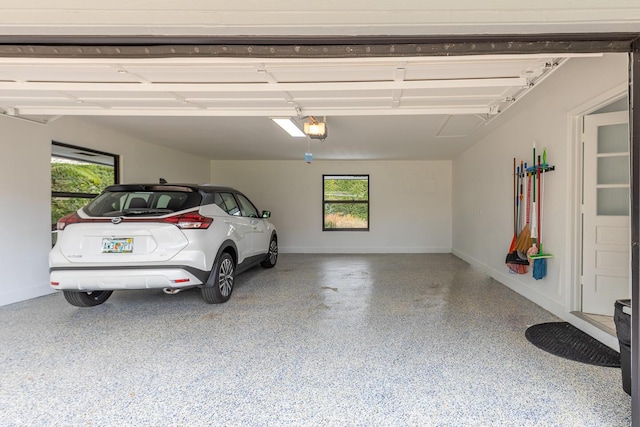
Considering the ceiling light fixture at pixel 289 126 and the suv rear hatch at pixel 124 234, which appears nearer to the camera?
the suv rear hatch at pixel 124 234

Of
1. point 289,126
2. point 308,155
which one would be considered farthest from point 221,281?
point 308,155

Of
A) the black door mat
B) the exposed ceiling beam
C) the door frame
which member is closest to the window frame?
the exposed ceiling beam

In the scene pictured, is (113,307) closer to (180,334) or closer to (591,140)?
(180,334)

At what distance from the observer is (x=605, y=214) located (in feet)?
9.93

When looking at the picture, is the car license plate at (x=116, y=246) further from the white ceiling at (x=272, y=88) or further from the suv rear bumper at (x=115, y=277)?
the white ceiling at (x=272, y=88)

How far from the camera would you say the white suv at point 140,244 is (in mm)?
→ 3008

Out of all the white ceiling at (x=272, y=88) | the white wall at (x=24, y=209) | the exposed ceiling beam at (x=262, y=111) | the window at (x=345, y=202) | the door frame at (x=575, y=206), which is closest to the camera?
the white ceiling at (x=272, y=88)

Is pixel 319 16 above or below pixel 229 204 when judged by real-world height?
above

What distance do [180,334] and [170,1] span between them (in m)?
2.56

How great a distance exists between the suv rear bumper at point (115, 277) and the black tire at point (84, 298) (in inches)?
17.2

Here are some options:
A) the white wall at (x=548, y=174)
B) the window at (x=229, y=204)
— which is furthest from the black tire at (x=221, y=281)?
the white wall at (x=548, y=174)

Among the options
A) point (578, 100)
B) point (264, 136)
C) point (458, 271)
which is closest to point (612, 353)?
point (578, 100)

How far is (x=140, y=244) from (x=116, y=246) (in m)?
0.22

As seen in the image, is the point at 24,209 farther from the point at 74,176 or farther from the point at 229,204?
the point at 229,204
